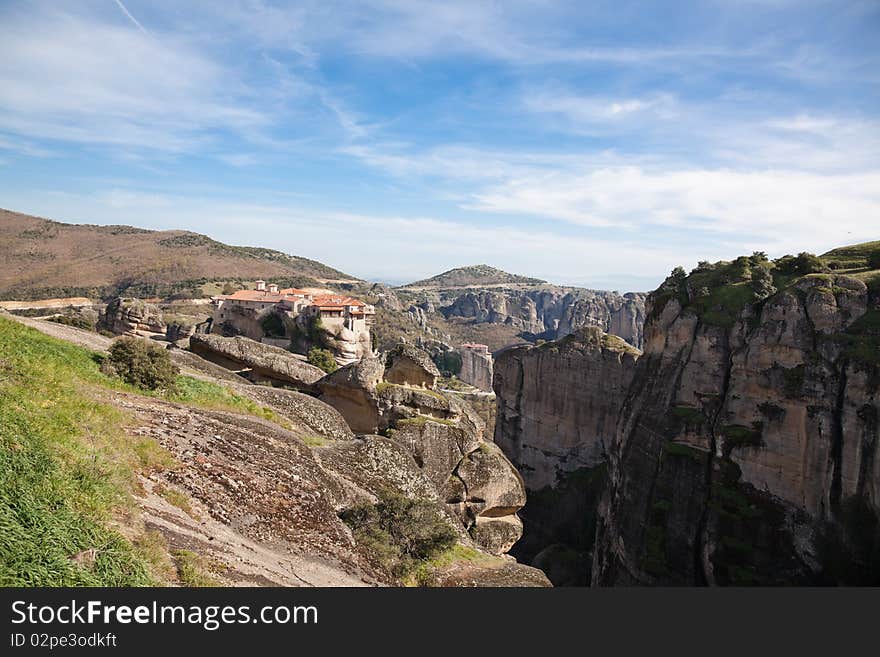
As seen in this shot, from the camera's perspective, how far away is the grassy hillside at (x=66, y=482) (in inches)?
224

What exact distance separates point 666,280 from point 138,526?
3451 centimetres

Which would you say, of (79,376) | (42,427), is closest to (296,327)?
(79,376)

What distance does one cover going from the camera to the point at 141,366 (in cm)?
1306

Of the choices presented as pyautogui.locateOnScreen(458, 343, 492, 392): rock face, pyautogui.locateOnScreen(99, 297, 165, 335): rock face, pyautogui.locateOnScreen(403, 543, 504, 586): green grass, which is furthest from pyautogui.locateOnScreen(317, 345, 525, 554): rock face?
pyautogui.locateOnScreen(458, 343, 492, 392): rock face

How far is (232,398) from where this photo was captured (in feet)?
49.5

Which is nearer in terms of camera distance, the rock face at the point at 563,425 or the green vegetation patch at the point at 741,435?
the green vegetation patch at the point at 741,435

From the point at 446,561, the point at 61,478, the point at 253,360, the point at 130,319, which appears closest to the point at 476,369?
the point at 130,319

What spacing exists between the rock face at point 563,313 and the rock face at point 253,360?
110 m

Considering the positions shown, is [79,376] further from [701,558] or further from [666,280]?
[666,280]

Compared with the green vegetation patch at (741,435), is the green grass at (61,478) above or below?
above

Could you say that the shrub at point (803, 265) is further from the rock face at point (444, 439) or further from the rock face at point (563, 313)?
the rock face at point (563, 313)

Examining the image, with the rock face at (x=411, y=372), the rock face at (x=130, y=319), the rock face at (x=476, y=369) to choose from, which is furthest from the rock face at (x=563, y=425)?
the rock face at (x=476, y=369)

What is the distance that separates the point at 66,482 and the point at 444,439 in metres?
15.0

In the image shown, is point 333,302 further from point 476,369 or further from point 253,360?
point 476,369
